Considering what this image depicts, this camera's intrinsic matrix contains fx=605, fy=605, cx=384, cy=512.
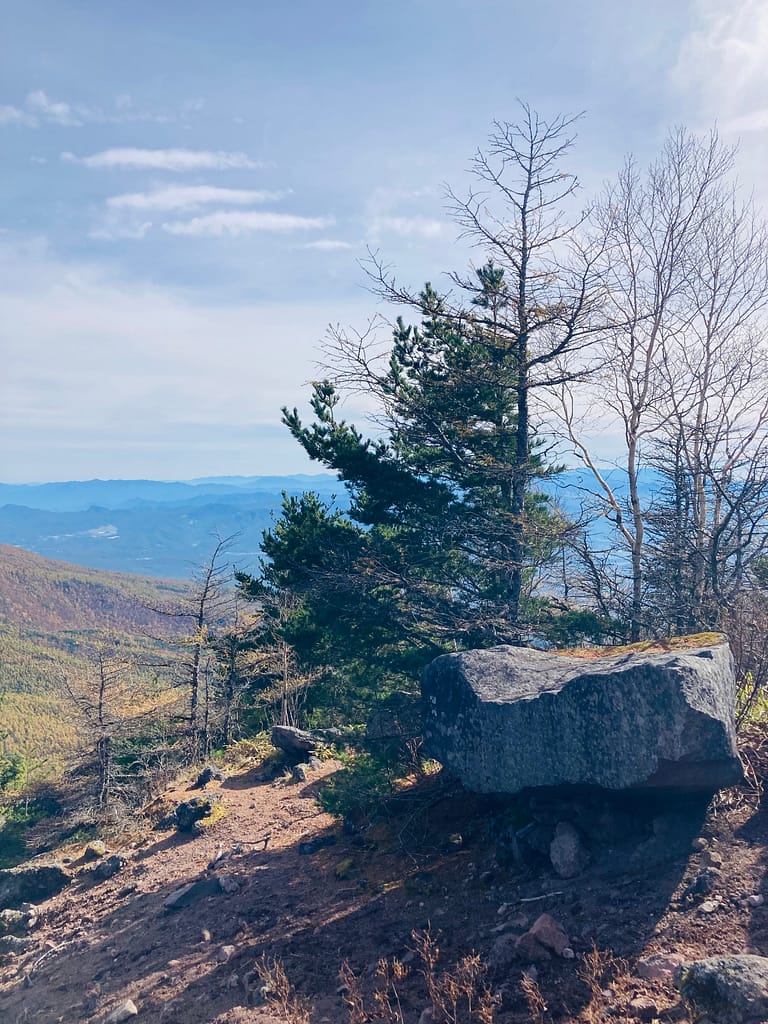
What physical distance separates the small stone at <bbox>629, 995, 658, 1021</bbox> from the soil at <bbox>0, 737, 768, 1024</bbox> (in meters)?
0.01

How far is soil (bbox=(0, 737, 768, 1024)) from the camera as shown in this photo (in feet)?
16.3

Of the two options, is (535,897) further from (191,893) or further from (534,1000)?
(191,893)

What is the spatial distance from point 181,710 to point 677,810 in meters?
20.4

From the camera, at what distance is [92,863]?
10.9m

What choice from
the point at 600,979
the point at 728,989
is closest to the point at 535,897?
the point at 600,979

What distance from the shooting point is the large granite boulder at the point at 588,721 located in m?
5.62

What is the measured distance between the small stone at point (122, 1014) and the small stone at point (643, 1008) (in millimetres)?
5058

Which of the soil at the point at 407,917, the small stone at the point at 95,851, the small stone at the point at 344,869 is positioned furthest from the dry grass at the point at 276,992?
the small stone at the point at 95,851

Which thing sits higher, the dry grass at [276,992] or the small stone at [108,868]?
the dry grass at [276,992]

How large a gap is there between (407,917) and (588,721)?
9.77 feet

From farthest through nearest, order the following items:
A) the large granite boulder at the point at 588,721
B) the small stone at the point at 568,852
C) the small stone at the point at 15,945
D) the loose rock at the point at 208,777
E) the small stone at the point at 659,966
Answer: the loose rock at the point at 208,777 < the small stone at the point at 15,945 < the small stone at the point at 568,852 < the large granite boulder at the point at 588,721 < the small stone at the point at 659,966

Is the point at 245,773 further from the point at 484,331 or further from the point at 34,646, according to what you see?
the point at 34,646

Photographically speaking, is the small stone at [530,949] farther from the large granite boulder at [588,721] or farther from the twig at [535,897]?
the large granite boulder at [588,721]

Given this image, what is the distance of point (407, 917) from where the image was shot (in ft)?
21.6
